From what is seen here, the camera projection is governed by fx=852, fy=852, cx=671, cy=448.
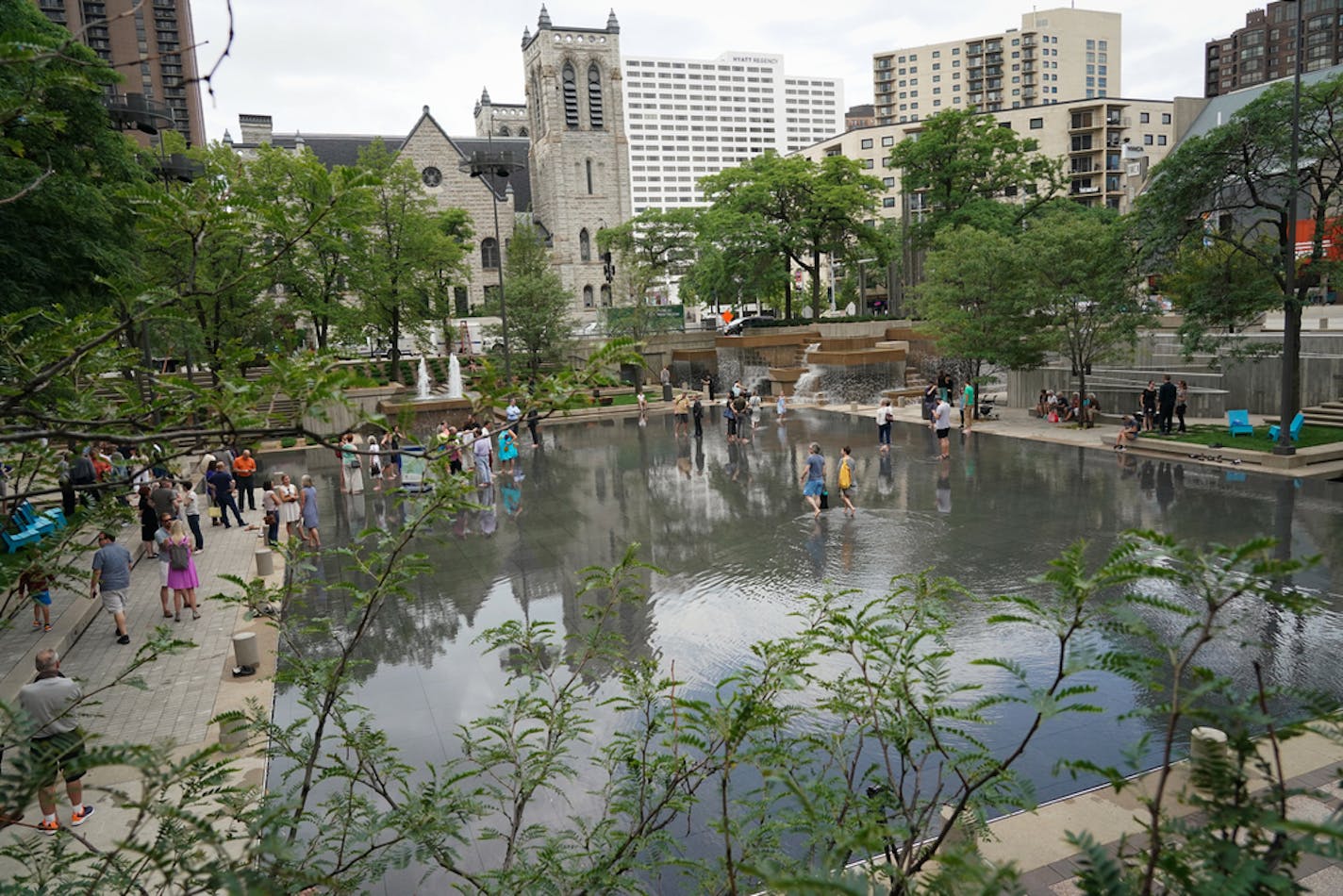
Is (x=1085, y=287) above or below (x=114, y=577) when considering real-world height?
above

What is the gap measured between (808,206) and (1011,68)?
99.5 meters

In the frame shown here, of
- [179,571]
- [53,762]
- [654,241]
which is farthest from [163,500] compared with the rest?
[654,241]

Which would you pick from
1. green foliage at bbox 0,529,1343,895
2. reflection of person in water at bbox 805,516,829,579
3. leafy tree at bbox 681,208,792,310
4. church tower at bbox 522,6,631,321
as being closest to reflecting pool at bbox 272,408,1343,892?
reflection of person in water at bbox 805,516,829,579

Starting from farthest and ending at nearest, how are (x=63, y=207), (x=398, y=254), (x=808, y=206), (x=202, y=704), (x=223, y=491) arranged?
(x=808, y=206), (x=398, y=254), (x=223, y=491), (x=63, y=207), (x=202, y=704)

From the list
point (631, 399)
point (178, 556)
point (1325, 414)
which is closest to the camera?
point (178, 556)

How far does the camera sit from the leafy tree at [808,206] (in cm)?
4688

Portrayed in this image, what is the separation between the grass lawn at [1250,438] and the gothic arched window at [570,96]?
58658mm

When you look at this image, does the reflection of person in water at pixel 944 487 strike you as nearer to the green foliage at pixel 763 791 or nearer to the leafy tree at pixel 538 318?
the green foliage at pixel 763 791

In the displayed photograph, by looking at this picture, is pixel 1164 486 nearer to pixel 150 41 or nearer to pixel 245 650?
pixel 245 650

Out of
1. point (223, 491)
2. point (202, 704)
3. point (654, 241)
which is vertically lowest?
point (202, 704)

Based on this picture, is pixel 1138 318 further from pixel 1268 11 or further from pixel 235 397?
pixel 1268 11

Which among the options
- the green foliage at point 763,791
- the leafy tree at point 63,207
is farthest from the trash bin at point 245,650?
the leafy tree at point 63,207

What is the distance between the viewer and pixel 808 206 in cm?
4769

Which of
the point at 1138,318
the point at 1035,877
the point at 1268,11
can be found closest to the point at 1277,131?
the point at 1138,318
